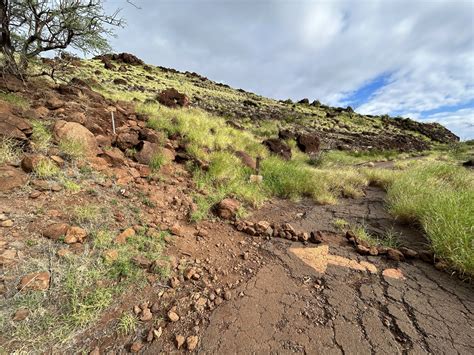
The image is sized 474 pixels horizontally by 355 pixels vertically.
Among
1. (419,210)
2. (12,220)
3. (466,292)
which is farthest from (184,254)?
(419,210)

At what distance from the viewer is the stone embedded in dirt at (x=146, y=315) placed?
77.4 inches

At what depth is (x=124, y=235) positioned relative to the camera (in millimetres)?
2703

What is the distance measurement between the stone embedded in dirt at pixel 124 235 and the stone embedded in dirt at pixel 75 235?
1.00 ft

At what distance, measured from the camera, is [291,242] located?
10.8ft

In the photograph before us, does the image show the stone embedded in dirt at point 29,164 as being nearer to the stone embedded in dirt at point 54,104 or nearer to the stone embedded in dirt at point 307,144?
the stone embedded in dirt at point 54,104

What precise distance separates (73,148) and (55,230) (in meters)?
1.71

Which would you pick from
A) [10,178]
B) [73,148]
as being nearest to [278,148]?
[73,148]

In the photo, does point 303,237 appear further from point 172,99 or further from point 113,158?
point 172,99

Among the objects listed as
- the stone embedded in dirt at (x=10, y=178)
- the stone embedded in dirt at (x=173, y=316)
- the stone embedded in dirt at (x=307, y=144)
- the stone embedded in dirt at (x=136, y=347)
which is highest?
the stone embedded in dirt at (x=307, y=144)

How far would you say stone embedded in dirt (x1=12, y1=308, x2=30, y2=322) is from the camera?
1714 mm

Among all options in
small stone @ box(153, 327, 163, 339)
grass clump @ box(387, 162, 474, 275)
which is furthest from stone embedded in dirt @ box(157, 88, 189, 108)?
small stone @ box(153, 327, 163, 339)

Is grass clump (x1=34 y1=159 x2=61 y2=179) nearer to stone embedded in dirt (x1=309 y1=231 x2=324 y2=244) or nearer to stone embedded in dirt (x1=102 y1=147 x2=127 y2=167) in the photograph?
stone embedded in dirt (x1=102 y1=147 x2=127 y2=167)

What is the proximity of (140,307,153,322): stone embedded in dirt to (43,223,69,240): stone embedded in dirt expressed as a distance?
114cm

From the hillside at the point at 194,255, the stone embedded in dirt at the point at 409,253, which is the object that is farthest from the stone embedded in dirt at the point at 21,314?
the stone embedded in dirt at the point at 409,253
